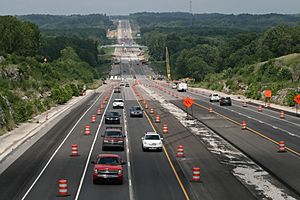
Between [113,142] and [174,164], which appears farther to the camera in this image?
[113,142]

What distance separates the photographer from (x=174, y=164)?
1467 inches

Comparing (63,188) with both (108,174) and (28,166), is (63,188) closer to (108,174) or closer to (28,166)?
(108,174)

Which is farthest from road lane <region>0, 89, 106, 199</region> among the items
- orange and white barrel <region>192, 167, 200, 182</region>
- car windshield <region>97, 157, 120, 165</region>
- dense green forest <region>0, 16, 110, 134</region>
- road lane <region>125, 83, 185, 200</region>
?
orange and white barrel <region>192, 167, 200, 182</region>

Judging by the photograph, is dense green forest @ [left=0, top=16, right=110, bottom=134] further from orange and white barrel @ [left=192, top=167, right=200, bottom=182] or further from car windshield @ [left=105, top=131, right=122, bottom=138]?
orange and white barrel @ [left=192, top=167, right=200, bottom=182]

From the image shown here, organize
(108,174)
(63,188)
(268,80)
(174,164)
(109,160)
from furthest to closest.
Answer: (268,80)
(174,164)
(109,160)
(108,174)
(63,188)

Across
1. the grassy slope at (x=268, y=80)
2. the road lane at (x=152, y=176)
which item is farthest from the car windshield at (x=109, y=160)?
the grassy slope at (x=268, y=80)

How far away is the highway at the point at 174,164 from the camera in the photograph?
28.9 meters

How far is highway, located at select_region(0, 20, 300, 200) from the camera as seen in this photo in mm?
28938

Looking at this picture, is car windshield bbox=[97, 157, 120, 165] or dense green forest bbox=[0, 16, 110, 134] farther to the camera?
dense green forest bbox=[0, 16, 110, 134]

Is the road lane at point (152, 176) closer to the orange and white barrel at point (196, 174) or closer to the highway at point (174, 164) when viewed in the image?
the highway at point (174, 164)

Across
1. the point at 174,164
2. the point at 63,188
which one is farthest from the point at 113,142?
the point at 63,188

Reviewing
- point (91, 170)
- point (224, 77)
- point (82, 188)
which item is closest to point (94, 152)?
point (91, 170)

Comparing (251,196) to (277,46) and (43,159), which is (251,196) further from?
(277,46)

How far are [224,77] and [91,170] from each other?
111m
